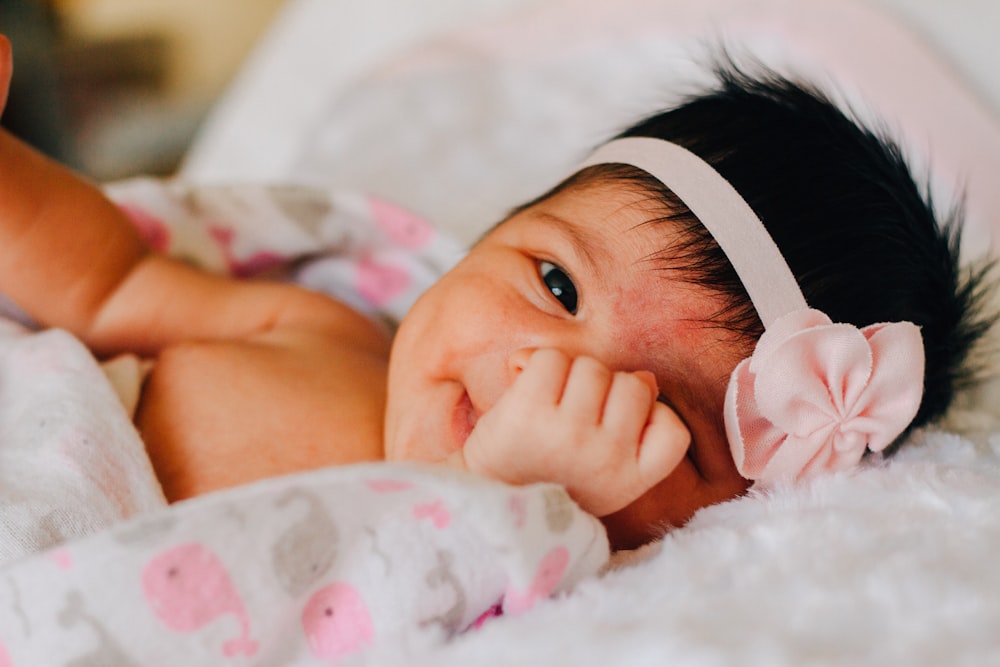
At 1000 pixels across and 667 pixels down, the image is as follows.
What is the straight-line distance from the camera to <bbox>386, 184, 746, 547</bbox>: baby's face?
0.81 m

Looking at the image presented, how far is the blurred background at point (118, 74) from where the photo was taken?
2.43 metres

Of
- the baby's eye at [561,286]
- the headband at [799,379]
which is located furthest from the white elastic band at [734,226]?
the baby's eye at [561,286]

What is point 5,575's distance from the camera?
2.03 feet

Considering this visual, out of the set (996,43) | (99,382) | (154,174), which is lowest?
(154,174)

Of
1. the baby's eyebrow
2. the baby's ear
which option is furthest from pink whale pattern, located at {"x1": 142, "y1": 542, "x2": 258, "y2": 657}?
the baby's ear

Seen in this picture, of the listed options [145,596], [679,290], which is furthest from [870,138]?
[145,596]

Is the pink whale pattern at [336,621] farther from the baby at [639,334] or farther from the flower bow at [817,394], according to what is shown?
the flower bow at [817,394]

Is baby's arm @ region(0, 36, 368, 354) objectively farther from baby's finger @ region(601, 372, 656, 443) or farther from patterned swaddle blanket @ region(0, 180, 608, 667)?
baby's finger @ region(601, 372, 656, 443)

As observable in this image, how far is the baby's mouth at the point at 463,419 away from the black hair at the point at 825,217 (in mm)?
230

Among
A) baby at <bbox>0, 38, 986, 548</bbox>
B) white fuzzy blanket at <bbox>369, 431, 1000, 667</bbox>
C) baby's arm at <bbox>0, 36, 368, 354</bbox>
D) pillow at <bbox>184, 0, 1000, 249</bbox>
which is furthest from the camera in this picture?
pillow at <bbox>184, 0, 1000, 249</bbox>

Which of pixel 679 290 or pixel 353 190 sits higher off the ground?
pixel 679 290

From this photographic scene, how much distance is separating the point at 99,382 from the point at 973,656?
828mm

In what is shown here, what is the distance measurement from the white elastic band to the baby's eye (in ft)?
0.46

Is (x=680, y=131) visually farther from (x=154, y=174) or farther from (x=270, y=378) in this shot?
(x=154, y=174)
